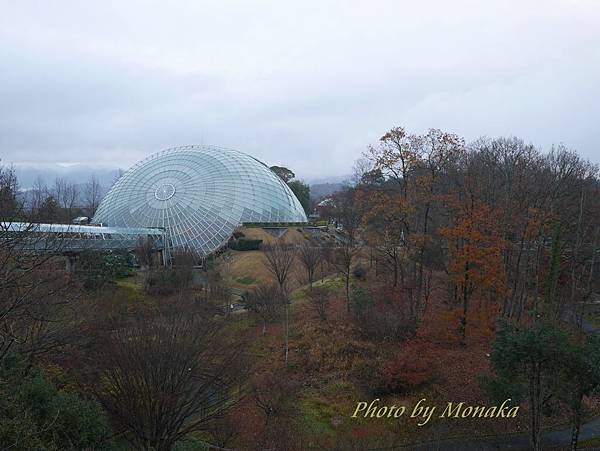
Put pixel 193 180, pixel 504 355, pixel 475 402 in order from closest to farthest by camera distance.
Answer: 1. pixel 504 355
2. pixel 475 402
3. pixel 193 180

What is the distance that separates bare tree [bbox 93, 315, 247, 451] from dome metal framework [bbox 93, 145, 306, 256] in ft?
75.6

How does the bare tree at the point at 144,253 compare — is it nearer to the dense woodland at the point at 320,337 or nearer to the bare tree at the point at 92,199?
the dense woodland at the point at 320,337

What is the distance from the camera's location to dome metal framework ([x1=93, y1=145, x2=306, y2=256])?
1446 inches

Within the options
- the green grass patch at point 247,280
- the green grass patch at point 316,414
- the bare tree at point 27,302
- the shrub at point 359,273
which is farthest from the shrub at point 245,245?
the green grass patch at point 316,414

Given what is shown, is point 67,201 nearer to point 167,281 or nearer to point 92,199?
point 92,199

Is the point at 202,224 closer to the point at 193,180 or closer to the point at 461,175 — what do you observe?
the point at 193,180

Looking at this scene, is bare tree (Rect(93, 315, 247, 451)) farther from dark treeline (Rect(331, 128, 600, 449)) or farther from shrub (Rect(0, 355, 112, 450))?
dark treeline (Rect(331, 128, 600, 449))

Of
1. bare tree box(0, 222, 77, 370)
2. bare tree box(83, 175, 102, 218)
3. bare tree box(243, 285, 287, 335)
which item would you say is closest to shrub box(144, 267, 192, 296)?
bare tree box(243, 285, 287, 335)

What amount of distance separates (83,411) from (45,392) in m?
0.92

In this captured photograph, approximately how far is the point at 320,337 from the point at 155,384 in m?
10.7

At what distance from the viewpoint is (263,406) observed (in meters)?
13.3

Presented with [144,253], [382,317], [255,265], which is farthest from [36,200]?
[382,317]

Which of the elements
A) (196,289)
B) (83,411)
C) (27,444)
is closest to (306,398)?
(83,411)

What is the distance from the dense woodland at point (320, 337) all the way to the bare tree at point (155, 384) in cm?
5
